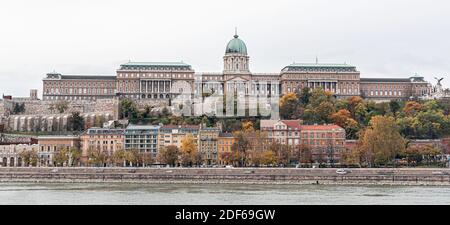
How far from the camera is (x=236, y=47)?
109 meters

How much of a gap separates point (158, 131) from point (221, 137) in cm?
673

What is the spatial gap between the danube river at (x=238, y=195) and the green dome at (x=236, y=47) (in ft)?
206

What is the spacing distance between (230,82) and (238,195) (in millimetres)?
67223

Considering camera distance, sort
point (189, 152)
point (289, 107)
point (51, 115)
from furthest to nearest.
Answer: point (51, 115) < point (289, 107) < point (189, 152)

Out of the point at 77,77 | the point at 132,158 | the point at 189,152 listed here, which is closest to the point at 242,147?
the point at 189,152

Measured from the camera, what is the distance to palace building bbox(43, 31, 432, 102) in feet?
345

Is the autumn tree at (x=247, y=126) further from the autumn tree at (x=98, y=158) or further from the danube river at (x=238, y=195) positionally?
the danube river at (x=238, y=195)

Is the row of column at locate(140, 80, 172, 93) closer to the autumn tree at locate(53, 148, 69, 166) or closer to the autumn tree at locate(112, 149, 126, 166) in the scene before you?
the autumn tree at locate(53, 148, 69, 166)

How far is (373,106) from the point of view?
8581 cm

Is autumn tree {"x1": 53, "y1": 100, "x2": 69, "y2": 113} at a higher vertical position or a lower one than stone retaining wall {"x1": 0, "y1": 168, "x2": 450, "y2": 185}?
higher

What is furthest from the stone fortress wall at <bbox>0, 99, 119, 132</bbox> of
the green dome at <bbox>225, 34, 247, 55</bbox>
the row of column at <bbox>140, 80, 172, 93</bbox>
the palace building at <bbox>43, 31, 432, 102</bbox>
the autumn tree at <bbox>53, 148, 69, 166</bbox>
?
the green dome at <bbox>225, 34, 247, 55</bbox>

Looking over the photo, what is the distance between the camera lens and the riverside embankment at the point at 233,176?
50.2 metres

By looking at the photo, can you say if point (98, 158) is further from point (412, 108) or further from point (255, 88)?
point (255, 88)
